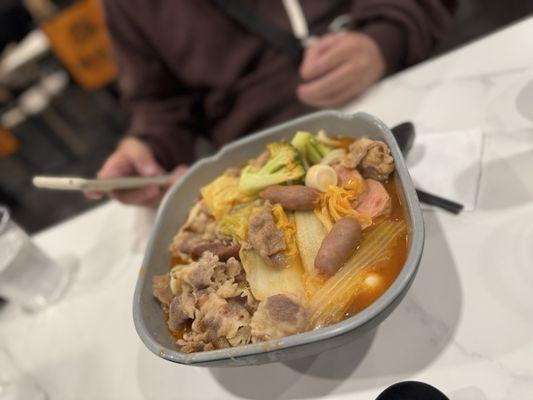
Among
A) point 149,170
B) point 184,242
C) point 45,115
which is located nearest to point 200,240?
point 184,242

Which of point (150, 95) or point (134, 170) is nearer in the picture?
point (134, 170)

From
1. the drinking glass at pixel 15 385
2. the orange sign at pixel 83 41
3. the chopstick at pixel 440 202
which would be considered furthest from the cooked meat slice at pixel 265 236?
the orange sign at pixel 83 41

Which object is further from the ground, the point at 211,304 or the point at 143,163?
the point at 211,304

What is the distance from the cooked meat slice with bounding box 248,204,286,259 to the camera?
73 centimetres

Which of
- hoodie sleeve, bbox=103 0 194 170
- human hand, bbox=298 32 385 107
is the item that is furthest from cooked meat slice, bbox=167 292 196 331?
hoodie sleeve, bbox=103 0 194 170

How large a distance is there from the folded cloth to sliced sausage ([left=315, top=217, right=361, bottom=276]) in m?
0.27

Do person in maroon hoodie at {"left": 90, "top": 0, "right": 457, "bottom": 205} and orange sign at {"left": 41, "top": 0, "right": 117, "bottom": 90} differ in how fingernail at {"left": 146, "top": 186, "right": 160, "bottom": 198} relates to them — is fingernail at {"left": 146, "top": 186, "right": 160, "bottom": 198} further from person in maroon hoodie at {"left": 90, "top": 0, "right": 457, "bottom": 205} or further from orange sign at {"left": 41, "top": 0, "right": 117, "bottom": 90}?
orange sign at {"left": 41, "top": 0, "right": 117, "bottom": 90}

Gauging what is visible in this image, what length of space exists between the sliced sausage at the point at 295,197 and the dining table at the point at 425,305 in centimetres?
24

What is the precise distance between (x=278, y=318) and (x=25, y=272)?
78cm

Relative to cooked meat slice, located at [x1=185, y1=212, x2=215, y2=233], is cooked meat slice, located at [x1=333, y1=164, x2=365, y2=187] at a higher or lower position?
higher

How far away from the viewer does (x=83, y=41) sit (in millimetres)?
2650

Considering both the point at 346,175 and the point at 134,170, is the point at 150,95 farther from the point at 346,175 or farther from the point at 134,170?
the point at 346,175

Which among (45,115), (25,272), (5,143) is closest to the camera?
(25,272)

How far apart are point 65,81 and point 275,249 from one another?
3.16 metres
